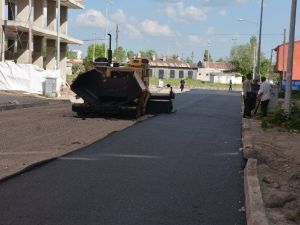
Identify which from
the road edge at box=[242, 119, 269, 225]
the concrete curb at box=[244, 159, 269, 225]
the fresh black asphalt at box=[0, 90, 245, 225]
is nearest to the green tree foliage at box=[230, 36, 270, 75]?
the fresh black asphalt at box=[0, 90, 245, 225]

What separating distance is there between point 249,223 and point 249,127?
45.0 feet

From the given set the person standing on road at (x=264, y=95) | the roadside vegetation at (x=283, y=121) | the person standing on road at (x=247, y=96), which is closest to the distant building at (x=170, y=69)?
the person standing on road at (x=247, y=96)

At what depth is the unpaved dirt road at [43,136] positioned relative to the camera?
441 inches

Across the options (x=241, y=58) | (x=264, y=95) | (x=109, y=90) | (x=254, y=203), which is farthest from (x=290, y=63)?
(x=241, y=58)

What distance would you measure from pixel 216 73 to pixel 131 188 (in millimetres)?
158656

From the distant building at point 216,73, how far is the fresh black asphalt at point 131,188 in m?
138

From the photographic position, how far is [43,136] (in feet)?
50.4

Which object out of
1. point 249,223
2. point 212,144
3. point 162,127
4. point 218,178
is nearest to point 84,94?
point 162,127

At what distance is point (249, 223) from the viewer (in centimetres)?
636

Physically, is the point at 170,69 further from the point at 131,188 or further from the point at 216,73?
the point at 131,188

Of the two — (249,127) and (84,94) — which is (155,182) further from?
(84,94)

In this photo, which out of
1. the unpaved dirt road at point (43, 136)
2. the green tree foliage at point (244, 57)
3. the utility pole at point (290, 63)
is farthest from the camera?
the green tree foliage at point (244, 57)

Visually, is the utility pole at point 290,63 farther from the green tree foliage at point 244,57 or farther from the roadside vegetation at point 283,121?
the green tree foliage at point 244,57

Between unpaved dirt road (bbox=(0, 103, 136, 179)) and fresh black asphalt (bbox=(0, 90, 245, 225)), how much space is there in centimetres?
54
